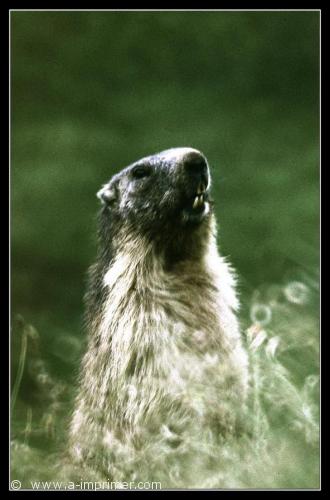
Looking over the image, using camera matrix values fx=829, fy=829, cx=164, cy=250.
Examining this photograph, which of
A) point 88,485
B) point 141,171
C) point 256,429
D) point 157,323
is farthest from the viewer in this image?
point 141,171

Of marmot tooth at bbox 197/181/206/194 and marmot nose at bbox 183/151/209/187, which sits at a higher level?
marmot nose at bbox 183/151/209/187

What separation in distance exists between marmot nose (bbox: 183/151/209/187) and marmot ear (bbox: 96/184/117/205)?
1.93 feet

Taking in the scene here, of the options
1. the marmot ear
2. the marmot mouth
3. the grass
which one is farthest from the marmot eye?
the grass

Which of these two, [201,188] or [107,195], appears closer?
[201,188]

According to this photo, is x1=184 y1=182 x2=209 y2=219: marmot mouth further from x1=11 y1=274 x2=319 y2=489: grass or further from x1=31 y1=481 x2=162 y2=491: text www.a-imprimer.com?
x1=31 y1=481 x2=162 y2=491: text www.a-imprimer.com

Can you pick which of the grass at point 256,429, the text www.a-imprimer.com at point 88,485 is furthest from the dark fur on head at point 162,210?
the text www.a-imprimer.com at point 88,485

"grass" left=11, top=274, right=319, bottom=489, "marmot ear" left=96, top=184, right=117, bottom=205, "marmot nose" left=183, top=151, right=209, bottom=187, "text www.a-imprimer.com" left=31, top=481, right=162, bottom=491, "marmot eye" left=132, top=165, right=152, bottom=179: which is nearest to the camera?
"grass" left=11, top=274, right=319, bottom=489

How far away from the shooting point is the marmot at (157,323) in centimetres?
427

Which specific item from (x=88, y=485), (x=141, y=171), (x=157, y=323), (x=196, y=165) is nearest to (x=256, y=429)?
(x=157, y=323)

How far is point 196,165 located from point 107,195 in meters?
0.67

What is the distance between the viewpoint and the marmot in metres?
4.27

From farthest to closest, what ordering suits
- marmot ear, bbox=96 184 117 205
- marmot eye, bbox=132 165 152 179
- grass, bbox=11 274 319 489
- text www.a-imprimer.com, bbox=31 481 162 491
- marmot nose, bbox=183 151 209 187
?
marmot ear, bbox=96 184 117 205, marmot eye, bbox=132 165 152 179, marmot nose, bbox=183 151 209 187, text www.a-imprimer.com, bbox=31 481 162 491, grass, bbox=11 274 319 489

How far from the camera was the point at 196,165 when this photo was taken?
461cm

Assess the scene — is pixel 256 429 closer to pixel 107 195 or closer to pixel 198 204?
pixel 198 204
